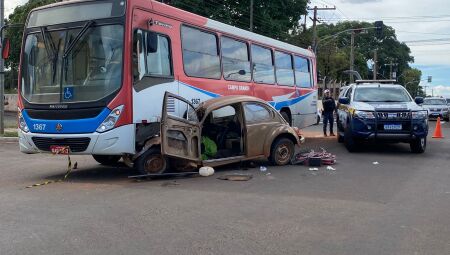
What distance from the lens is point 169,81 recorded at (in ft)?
33.1

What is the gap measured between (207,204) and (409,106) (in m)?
7.99

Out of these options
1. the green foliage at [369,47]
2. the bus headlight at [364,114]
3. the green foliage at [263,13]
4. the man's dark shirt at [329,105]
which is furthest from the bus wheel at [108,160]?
the green foliage at [369,47]

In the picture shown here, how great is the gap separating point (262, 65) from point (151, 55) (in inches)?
201

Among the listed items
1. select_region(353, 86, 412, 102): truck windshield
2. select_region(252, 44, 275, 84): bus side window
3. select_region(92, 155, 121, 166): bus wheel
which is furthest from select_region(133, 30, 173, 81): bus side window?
select_region(353, 86, 412, 102): truck windshield

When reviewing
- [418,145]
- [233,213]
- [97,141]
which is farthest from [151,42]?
[418,145]

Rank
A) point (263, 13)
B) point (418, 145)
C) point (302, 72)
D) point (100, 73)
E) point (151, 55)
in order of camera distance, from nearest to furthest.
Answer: point (100, 73), point (151, 55), point (418, 145), point (302, 72), point (263, 13)

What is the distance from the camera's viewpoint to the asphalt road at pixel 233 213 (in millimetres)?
5246

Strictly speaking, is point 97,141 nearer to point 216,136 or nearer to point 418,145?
point 216,136

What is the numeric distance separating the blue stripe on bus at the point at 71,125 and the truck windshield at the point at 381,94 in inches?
310

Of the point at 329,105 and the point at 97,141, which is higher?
the point at 329,105

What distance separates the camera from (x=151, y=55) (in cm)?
965

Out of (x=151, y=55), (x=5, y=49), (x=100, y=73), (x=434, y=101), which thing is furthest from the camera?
(x=434, y=101)

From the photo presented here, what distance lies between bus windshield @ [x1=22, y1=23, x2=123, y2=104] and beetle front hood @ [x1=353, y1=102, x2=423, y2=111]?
6.90 meters

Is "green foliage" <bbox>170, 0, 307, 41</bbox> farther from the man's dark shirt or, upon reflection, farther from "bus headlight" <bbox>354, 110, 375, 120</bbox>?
"bus headlight" <bbox>354, 110, 375, 120</bbox>
